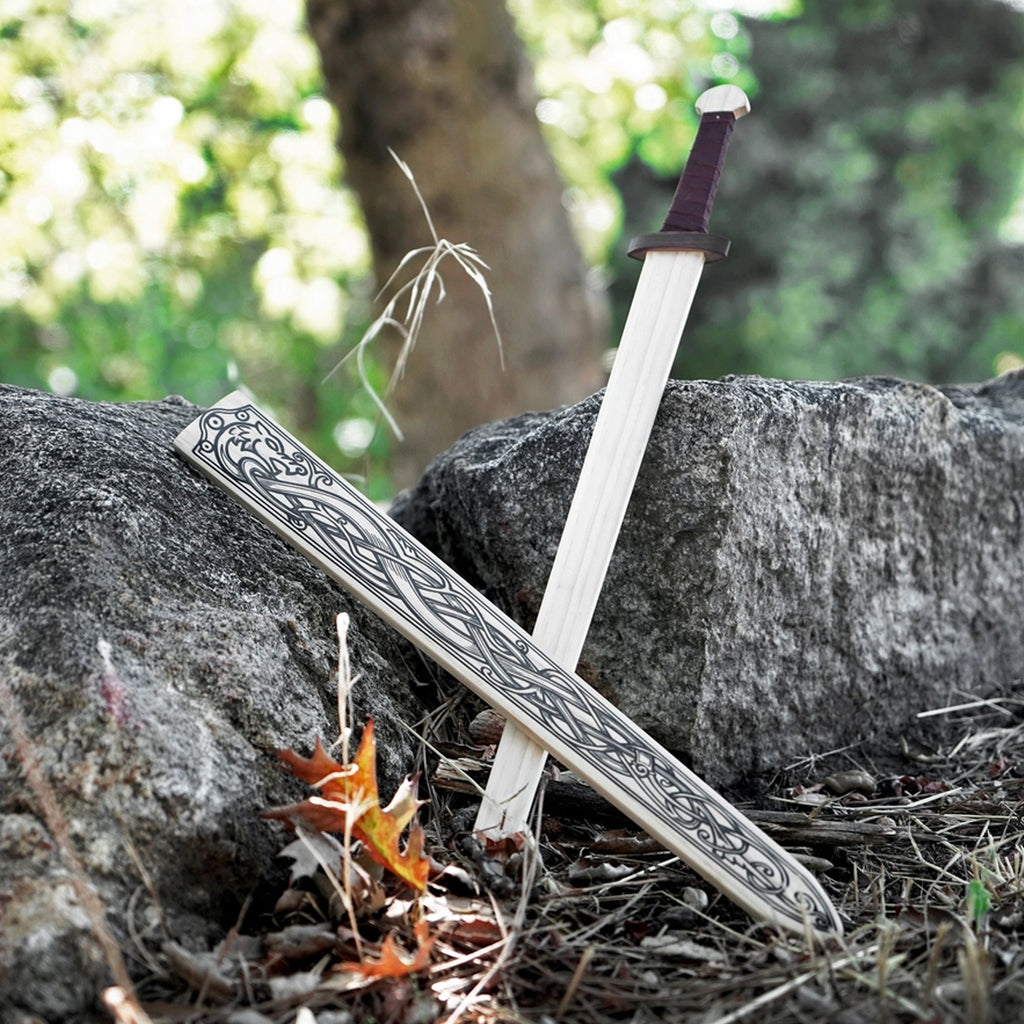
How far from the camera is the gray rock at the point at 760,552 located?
1897mm

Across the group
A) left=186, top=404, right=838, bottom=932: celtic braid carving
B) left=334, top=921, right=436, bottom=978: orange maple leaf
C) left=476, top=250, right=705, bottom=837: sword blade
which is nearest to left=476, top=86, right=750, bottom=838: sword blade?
left=476, top=250, right=705, bottom=837: sword blade

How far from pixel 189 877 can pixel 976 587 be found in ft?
6.22

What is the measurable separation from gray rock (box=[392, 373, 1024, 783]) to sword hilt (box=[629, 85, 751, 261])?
0.89 ft

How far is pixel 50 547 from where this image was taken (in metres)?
1.54

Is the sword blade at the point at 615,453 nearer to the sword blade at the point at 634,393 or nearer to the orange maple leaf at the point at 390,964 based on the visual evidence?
the sword blade at the point at 634,393

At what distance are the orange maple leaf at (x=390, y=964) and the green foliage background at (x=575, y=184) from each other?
5.11m

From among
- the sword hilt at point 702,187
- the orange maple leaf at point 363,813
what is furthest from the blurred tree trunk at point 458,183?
the orange maple leaf at point 363,813

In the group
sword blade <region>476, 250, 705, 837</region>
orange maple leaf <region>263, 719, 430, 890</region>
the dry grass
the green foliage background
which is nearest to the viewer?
the dry grass

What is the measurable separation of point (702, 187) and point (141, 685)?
49.2 inches


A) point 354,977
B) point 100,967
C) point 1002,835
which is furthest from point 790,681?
point 100,967

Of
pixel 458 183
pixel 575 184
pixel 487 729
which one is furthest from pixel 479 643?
pixel 575 184

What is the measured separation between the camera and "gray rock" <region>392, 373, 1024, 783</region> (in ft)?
6.23

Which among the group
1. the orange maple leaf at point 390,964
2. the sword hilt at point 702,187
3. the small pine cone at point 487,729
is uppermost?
the sword hilt at point 702,187

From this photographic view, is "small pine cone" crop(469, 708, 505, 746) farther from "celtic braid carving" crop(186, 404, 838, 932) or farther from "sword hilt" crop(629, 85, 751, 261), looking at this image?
"sword hilt" crop(629, 85, 751, 261)
